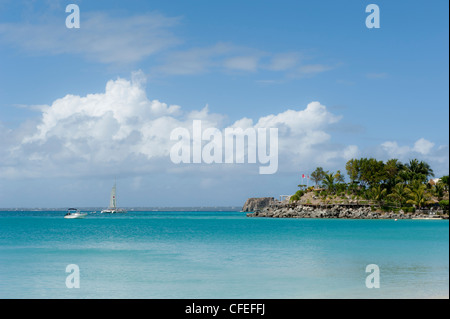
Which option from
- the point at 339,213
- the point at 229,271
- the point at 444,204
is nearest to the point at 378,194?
the point at 339,213

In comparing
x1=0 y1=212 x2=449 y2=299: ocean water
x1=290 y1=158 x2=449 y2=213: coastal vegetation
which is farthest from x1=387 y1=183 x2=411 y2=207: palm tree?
x1=0 y1=212 x2=449 y2=299: ocean water

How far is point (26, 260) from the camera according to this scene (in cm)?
3203

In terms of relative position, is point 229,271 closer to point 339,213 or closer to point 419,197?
point 419,197

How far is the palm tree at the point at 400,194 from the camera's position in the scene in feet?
322

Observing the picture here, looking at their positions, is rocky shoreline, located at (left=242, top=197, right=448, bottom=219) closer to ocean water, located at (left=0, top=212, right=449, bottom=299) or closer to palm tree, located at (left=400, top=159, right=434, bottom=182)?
palm tree, located at (left=400, top=159, right=434, bottom=182)

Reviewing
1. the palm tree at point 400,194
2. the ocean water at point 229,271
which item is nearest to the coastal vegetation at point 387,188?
the palm tree at point 400,194

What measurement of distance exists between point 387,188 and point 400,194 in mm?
8474

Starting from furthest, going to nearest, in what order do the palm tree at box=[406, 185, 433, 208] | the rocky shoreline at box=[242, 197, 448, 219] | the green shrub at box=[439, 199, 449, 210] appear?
the rocky shoreline at box=[242, 197, 448, 219], the palm tree at box=[406, 185, 433, 208], the green shrub at box=[439, 199, 449, 210]

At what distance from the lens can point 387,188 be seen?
107562 millimetres

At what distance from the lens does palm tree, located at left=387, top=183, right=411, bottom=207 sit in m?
98.0

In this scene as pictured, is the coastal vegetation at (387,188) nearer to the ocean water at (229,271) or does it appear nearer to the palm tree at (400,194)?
the palm tree at (400,194)
